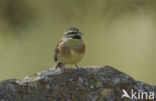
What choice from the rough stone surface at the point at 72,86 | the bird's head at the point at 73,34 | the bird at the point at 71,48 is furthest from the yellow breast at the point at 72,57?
the rough stone surface at the point at 72,86

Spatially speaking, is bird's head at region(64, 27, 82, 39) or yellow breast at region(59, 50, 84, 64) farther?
bird's head at region(64, 27, 82, 39)

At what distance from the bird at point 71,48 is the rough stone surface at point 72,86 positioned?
45.6 inches

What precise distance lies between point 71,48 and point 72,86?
65.2 inches

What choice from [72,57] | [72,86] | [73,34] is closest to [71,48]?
[72,57]

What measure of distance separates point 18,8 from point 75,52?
7785 millimetres

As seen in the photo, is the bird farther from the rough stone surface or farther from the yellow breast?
the rough stone surface

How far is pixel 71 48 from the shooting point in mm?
7840

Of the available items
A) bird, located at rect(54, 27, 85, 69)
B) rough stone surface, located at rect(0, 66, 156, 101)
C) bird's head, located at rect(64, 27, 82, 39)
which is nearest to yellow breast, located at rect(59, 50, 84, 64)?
bird, located at rect(54, 27, 85, 69)

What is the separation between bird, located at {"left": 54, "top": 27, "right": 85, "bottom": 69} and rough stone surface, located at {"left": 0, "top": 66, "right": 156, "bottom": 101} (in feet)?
3.80

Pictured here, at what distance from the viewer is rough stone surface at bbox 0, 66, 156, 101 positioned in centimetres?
614

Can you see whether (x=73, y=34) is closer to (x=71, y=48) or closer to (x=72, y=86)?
(x=71, y=48)

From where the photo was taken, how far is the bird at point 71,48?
25.7 feet

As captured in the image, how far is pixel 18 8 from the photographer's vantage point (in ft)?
49.3

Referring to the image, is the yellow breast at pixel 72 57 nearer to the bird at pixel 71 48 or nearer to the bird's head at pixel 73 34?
the bird at pixel 71 48
